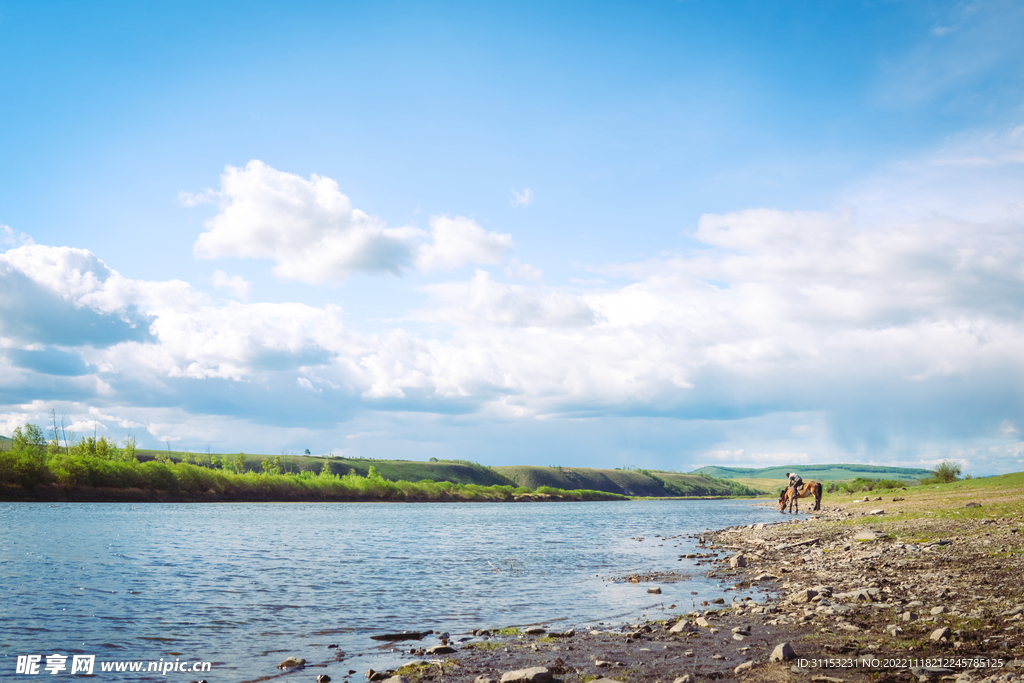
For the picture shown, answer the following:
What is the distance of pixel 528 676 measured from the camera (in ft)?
39.3

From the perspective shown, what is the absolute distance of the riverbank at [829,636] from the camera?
11773 millimetres

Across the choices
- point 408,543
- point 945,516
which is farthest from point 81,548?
point 945,516

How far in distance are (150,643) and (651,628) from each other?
49.0 feet

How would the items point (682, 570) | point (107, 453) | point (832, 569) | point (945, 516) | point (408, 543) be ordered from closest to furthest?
point (832, 569) < point (682, 570) < point (945, 516) < point (408, 543) < point (107, 453)

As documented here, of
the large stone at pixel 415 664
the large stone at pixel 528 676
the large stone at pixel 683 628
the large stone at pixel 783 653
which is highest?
the large stone at pixel 783 653

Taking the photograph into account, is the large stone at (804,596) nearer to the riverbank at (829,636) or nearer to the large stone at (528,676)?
the riverbank at (829,636)

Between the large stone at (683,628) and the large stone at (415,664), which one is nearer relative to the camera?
the large stone at (415,664)

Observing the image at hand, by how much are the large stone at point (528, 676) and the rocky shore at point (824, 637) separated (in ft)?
0.09

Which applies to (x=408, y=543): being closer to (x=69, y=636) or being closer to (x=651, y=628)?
(x=69, y=636)

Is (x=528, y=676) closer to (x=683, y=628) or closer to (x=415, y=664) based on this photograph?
(x=415, y=664)

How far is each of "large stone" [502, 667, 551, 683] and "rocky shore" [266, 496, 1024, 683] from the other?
29mm

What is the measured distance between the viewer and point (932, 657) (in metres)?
Result: 11.7

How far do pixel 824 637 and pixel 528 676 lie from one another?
761 cm

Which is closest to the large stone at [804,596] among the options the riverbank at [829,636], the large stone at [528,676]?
the riverbank at [829,636]
